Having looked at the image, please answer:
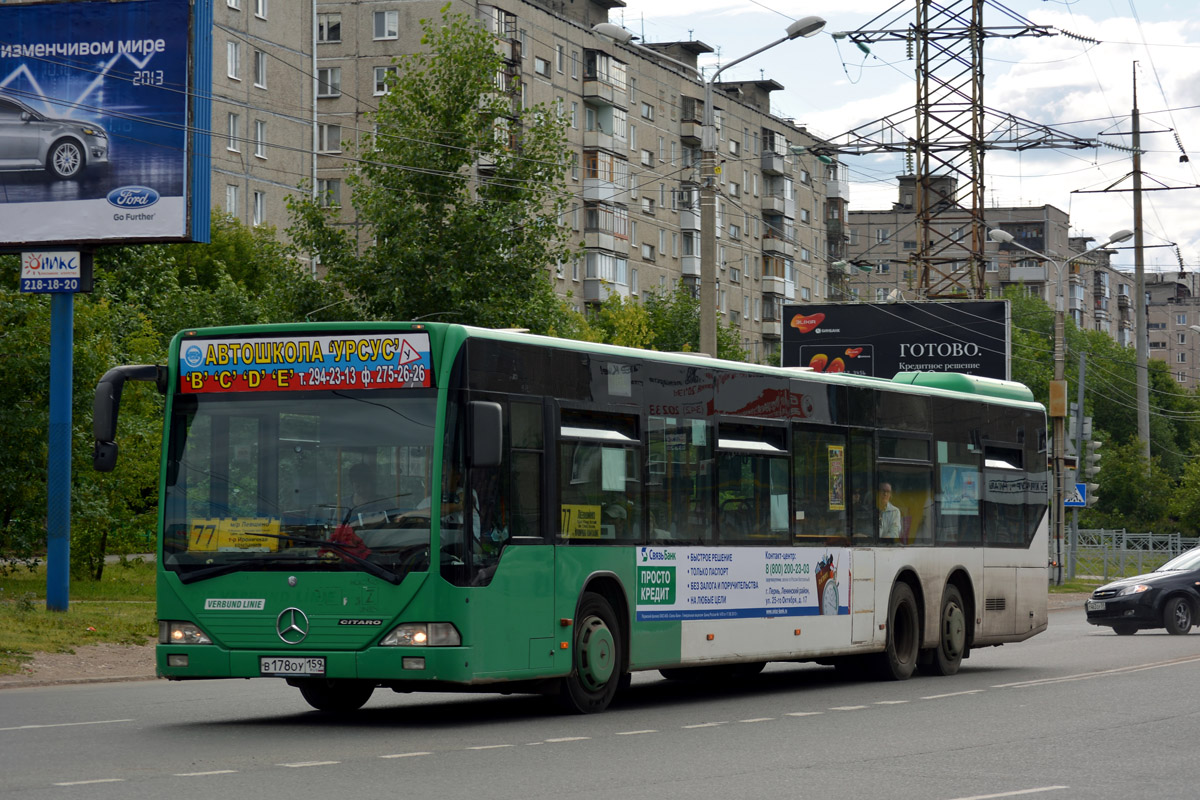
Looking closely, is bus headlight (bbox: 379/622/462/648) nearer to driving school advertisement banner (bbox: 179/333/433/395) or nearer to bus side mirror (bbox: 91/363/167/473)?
driving school advertisement banner (bbox: 179/333/433/395)

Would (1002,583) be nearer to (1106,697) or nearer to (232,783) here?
(1106,697)

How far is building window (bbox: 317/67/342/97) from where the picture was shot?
241 ft

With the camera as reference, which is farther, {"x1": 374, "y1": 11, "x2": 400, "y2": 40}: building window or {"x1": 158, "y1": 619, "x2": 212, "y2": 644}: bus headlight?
{"x1": 374, "y1": 11, "x2": 400, "y2": 40}: building window

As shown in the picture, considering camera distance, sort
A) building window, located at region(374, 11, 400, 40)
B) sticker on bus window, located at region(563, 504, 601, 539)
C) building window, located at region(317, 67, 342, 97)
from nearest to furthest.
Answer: sticker on bus window, located at region(563, 504, 601, 539) < building window, located at region(317, 67, 342, 97) < building window, located at region(374, 11, 400, 40)

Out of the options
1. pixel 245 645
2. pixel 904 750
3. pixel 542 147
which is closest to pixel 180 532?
pixel 245 645

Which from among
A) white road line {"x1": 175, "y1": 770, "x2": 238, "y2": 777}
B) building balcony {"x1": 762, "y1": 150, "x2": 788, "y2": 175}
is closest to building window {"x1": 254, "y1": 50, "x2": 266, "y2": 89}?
building balcony {"x1": 762, "y1": 150, "x2": 788, "y2": 175}

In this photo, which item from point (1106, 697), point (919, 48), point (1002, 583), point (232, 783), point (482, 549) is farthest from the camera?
point (919, 48)

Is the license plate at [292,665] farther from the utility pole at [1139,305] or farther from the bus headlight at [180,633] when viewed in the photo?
the utility pole at [1139,305]

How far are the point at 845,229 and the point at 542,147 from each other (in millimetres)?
84592

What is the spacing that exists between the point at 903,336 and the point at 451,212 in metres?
20.7

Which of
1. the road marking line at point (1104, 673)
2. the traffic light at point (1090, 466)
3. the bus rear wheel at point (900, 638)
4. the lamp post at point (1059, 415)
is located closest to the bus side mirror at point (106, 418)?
the bus rear wheel at point (900, 638)

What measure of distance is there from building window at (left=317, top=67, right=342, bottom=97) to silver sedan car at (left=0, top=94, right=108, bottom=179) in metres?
49.5

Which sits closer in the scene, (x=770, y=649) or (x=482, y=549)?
(x=482, y=549)

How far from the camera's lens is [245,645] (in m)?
13.0
